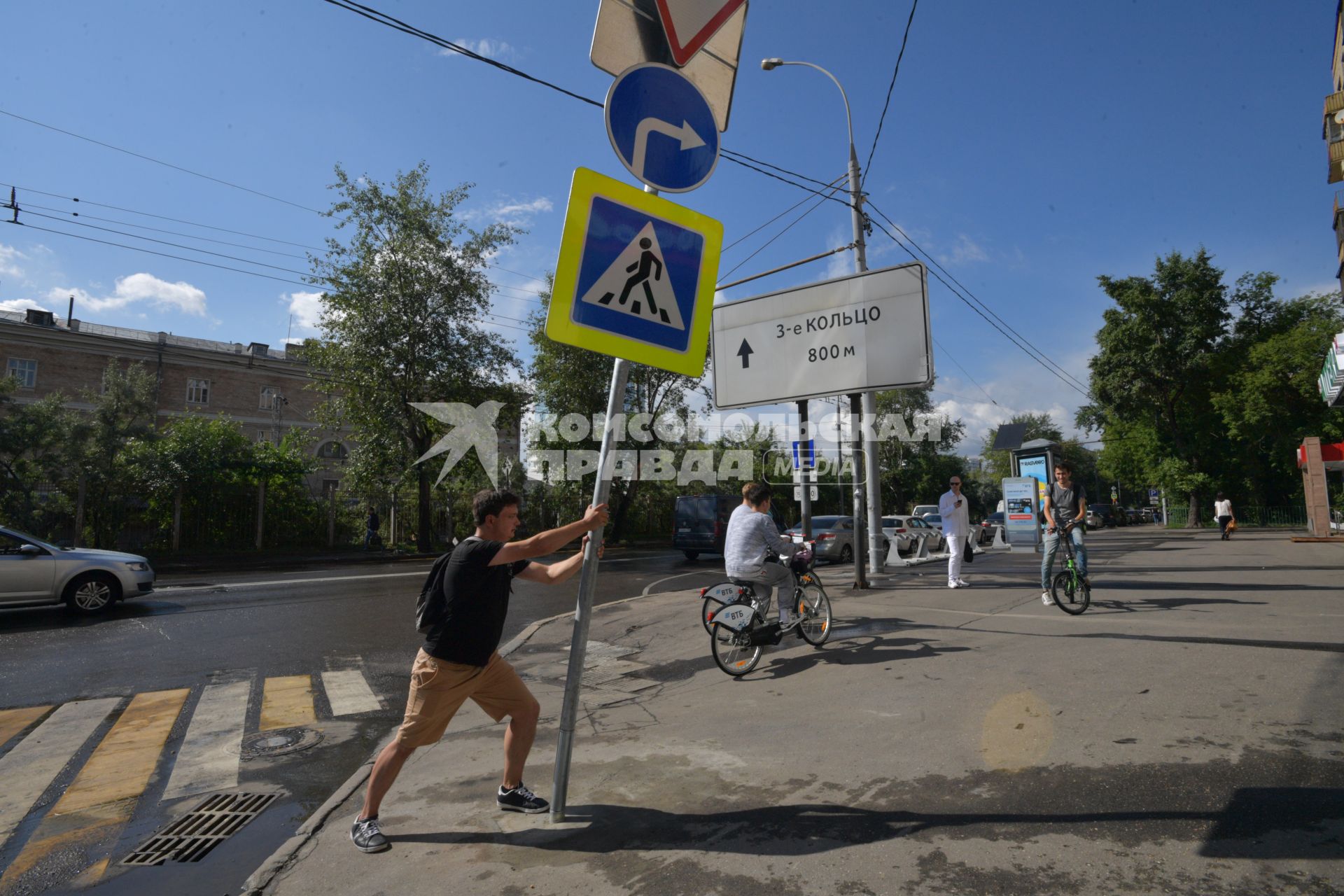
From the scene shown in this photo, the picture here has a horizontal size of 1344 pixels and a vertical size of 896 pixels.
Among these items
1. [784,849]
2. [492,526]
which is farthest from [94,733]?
[784,849]

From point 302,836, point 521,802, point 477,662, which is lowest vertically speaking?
point 302,836

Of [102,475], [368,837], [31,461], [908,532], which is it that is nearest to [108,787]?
[368,837]

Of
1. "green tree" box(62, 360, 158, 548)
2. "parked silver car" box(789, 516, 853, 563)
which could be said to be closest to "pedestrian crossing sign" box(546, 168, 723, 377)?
"parked silver car" box(789, 516, 853, 563)

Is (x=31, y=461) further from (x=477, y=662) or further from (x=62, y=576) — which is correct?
(x=477, y=662)

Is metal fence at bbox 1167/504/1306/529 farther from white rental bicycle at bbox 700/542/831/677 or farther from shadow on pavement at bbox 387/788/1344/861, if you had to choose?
shadow on pavement at bbox 387/788/1344/861

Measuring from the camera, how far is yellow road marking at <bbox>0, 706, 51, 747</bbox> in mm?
5387

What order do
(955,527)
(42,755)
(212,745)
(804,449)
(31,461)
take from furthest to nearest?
1. (31,461)
2. (804,449)
3. (955,527)
4. (212,745)
5. (42,755)

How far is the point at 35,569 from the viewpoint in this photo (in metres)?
9.99

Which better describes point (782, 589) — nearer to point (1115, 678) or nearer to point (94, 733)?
point (1115, 678)

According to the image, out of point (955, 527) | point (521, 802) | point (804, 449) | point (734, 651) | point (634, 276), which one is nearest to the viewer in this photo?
point (634, 276)

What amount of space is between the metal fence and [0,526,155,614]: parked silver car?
1842 inches

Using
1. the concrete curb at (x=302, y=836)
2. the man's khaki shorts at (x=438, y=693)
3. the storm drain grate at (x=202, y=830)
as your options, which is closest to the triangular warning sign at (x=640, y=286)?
Answer: the man's khaki shorts at (x=438, y=693)

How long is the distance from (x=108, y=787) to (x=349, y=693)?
212 cm

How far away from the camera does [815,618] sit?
278 inches
